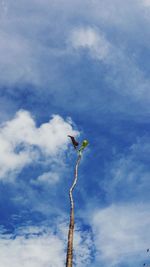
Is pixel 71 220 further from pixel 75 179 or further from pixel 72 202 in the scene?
pixel 75 179

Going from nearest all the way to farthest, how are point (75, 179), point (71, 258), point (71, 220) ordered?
point (71, 258) < point (71, 220) < point (75, 179)

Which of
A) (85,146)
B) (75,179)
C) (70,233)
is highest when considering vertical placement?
(85,146)

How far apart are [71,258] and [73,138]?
291 inches

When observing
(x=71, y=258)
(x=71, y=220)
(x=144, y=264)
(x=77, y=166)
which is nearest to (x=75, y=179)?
(x=77, y=166)

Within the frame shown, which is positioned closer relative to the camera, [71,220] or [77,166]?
[71,220]

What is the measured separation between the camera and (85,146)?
26281mm

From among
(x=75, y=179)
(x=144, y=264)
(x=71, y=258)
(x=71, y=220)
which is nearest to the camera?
(x=71, y=258)

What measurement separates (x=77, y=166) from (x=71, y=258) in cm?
608

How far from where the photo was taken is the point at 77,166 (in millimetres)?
25484

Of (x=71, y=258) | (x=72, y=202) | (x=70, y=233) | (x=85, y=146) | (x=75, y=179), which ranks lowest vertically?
(x=71, y=258)

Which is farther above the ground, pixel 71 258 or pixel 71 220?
pixel 71 220

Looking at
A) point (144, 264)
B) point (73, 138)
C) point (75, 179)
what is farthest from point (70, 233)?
point (144, 264)

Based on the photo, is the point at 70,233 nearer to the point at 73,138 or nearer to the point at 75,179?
the point at 75,179

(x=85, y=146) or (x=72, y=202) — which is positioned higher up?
(x=85, y=146)
